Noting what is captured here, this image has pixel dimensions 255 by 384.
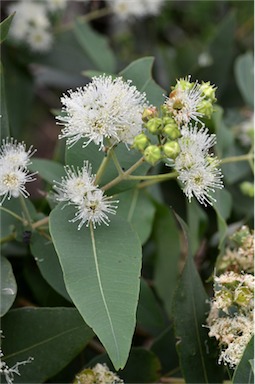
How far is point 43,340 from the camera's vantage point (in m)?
1.41

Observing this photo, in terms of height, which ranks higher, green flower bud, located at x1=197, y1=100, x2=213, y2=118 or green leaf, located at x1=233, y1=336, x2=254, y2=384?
green flower bud, located at x1=197, y1=100, x2=213, y2=118

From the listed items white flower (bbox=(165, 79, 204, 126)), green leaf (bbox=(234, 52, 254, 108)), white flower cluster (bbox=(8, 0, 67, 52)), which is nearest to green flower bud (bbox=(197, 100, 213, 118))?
white flower (bbox=(165, 79, 204, 126))

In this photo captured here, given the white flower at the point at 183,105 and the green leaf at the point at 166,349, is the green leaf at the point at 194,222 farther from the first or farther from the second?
the white flower at the point at 183,105

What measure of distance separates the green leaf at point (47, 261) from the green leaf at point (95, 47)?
3.47 feet

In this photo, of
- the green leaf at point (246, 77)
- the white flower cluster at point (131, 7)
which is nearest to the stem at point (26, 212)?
the green leaf at point (246, 77)

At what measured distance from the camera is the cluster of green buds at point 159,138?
1226 mm

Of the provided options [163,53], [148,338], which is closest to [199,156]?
[148,338]

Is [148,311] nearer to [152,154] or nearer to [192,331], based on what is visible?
[192,331]

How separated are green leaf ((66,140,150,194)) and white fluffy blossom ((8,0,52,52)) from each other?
3.87 feet

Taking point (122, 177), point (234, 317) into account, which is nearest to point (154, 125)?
point (122, 177)

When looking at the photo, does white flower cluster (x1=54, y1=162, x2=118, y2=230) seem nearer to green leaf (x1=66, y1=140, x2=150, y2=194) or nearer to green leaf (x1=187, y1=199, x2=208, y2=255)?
green leaf (x1=66, y1=140, x2=150, y2=194)

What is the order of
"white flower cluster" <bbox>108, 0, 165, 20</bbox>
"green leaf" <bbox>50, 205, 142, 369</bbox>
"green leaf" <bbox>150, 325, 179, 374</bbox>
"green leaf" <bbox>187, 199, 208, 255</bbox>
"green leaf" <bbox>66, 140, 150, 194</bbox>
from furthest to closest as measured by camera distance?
"white flower cluster" <bbox>108, 0, 165, 20</bbox>
"green leaf" <bbox>187, 199, 208, 255</bbox>
"green leaf" <bbox>150, 325, 179, 374</bbox>
"green leaf" <bbox>66, 140, 150, 194</bbox>
"green leaf" <bbox>50, 205, 142, 369</bbox>

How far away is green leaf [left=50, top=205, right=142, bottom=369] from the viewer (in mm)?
1174

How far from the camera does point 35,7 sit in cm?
249
